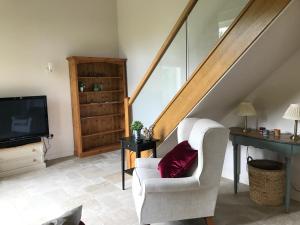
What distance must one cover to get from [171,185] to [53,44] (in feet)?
12.6

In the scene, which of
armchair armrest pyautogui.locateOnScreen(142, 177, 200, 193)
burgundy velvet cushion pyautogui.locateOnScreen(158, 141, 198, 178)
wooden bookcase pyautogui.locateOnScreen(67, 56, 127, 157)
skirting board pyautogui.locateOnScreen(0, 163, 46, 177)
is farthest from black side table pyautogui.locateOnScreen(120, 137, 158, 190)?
wooden bookcase pyautogui.locateOnScreen(67, 56, 127, 157)

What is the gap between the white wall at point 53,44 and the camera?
454 cm

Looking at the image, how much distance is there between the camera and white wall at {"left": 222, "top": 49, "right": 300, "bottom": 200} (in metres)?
3.02

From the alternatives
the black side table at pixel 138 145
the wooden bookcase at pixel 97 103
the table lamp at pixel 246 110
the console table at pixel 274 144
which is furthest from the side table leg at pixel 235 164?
the wooden bookcase at pixel 97 103

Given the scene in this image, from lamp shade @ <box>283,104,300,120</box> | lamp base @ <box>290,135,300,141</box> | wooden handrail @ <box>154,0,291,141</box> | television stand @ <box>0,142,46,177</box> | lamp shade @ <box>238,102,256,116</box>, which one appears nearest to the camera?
wooden handrail @ <box>154,0,291,141</box>

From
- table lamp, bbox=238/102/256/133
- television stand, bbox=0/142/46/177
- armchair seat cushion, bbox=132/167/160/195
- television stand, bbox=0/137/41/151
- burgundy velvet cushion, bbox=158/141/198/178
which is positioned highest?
table lamp, bbox=238/102/256/133

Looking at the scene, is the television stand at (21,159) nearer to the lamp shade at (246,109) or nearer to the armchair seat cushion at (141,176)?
the armchair seat cushion at (141,176)

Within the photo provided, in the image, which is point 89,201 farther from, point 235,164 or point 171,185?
point 235,164

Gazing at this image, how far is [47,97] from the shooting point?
503 cm

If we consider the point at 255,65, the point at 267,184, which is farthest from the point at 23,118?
the point at 267,184

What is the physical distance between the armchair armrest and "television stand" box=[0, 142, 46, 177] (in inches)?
116

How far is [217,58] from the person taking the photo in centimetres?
270

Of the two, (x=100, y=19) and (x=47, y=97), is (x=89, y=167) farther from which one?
(x=100, y=19)

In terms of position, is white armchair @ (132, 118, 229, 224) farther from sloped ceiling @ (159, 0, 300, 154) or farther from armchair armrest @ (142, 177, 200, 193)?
sloped ceiling @ (159, 0, 300, 154)
